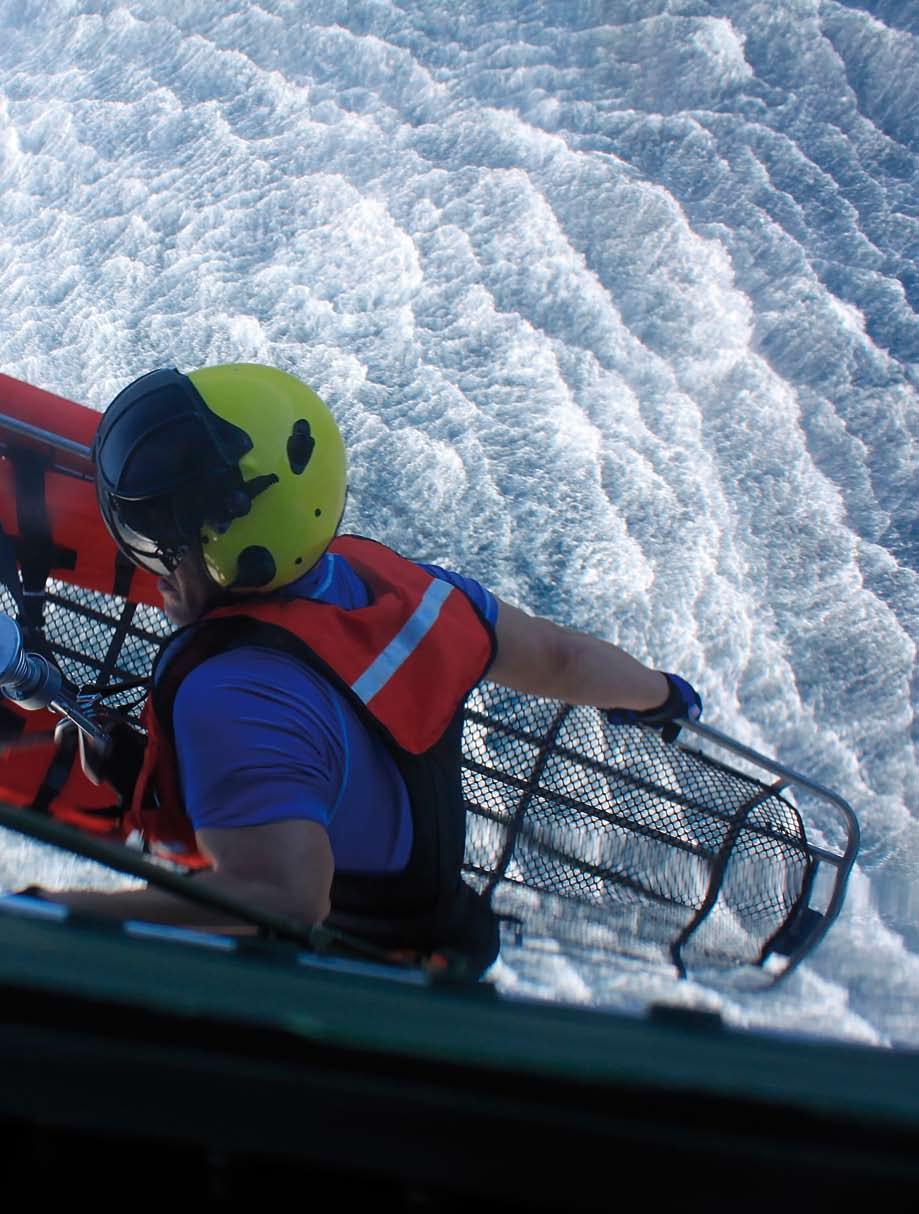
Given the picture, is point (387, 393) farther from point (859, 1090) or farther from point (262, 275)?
point (859, 1090)

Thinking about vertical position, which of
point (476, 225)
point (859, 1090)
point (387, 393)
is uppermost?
point (859, 1090)

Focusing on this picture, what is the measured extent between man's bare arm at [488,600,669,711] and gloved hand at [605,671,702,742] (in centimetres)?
6

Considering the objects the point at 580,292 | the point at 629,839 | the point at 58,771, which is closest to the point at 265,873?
the point at 58,771

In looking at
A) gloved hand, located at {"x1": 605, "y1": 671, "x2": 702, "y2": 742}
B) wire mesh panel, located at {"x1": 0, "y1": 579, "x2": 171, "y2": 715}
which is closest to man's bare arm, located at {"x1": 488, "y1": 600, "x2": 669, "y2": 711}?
gloved hand, located at {"x1": 605, "y1": 671, "x2": 702, "y2": 742}

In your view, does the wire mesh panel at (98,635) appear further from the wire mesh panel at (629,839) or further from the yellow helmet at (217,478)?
the yellow helmet at (217,478)

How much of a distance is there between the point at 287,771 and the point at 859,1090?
66 cm

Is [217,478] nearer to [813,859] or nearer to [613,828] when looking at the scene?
[613,828]

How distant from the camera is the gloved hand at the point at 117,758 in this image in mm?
1662

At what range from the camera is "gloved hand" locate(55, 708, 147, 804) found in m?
1.66

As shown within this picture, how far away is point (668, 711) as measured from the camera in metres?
1.98

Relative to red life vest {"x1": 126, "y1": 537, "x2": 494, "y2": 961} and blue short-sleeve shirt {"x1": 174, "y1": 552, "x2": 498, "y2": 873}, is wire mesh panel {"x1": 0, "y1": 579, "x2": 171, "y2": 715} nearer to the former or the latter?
red life vest {"x1": 126, "y1": 537, "x2": 494, "y2": 961}

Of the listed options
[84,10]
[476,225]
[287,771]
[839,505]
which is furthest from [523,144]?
[287,771]

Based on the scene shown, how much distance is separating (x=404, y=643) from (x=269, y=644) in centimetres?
24

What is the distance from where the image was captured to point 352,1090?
0.60 meters
